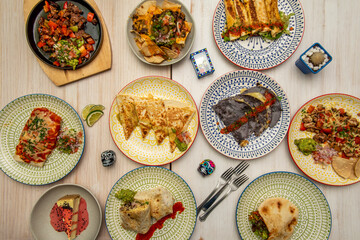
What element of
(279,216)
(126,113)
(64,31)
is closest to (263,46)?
(126,113)

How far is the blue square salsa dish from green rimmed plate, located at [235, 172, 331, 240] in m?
1.75

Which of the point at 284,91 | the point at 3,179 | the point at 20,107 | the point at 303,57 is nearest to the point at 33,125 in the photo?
the point at 20,107

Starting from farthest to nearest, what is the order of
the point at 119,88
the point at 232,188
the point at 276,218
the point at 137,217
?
1. the point at 119,88
2. the point at 232,188
3. the point at 276,218
4. the point at 137,217

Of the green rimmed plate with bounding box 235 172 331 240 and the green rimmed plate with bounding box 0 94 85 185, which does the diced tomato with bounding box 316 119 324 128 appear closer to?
the green rimmed plate with bounding box 235 172 331 240

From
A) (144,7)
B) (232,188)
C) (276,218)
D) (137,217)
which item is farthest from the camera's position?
(232,188)

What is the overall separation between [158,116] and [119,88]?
756 millimetres

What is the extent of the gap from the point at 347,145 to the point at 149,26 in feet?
11.3

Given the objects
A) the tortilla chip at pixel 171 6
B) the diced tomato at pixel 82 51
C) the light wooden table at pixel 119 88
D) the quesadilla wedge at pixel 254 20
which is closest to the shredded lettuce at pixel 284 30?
the quesadilla wedge at pixel 254 20

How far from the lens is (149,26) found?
3473 mm

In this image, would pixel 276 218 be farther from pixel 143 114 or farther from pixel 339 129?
pixel 143 114

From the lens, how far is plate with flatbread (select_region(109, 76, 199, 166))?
3.51 m

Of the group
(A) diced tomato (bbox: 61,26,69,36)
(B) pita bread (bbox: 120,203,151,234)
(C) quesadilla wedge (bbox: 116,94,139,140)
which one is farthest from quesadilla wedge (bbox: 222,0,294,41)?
(B) pita bread (bbox: 120,203,151,234)

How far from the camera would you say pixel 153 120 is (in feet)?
11.6

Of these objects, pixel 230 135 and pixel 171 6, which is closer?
pixel 171 6
